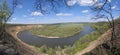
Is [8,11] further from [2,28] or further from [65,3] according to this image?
[65,3]

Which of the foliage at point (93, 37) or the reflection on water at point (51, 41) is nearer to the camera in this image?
the foliage at point (93, 37)

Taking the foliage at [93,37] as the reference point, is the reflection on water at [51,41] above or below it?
below

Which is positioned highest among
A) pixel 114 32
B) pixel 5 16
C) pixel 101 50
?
pixel 5 16

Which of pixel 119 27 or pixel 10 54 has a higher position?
pixel 119 27

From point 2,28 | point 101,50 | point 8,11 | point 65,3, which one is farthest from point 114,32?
point 2,28

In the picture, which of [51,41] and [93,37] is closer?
[93,37]

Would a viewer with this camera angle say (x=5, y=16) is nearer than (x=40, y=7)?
No

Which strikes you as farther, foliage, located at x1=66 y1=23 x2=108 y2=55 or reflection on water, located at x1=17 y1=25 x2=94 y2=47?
reflection on water, located at x1=17 y1=25 x2=94 y2=47

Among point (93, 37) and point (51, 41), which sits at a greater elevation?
point (93, 37)

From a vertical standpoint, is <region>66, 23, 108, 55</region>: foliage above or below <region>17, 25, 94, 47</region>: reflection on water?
above

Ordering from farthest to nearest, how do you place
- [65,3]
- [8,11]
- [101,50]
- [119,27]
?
1. [8,11]
2. [119,27]
3. [101,50]
4. [65,3]

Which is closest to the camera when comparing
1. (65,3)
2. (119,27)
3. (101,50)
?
(65,3)
